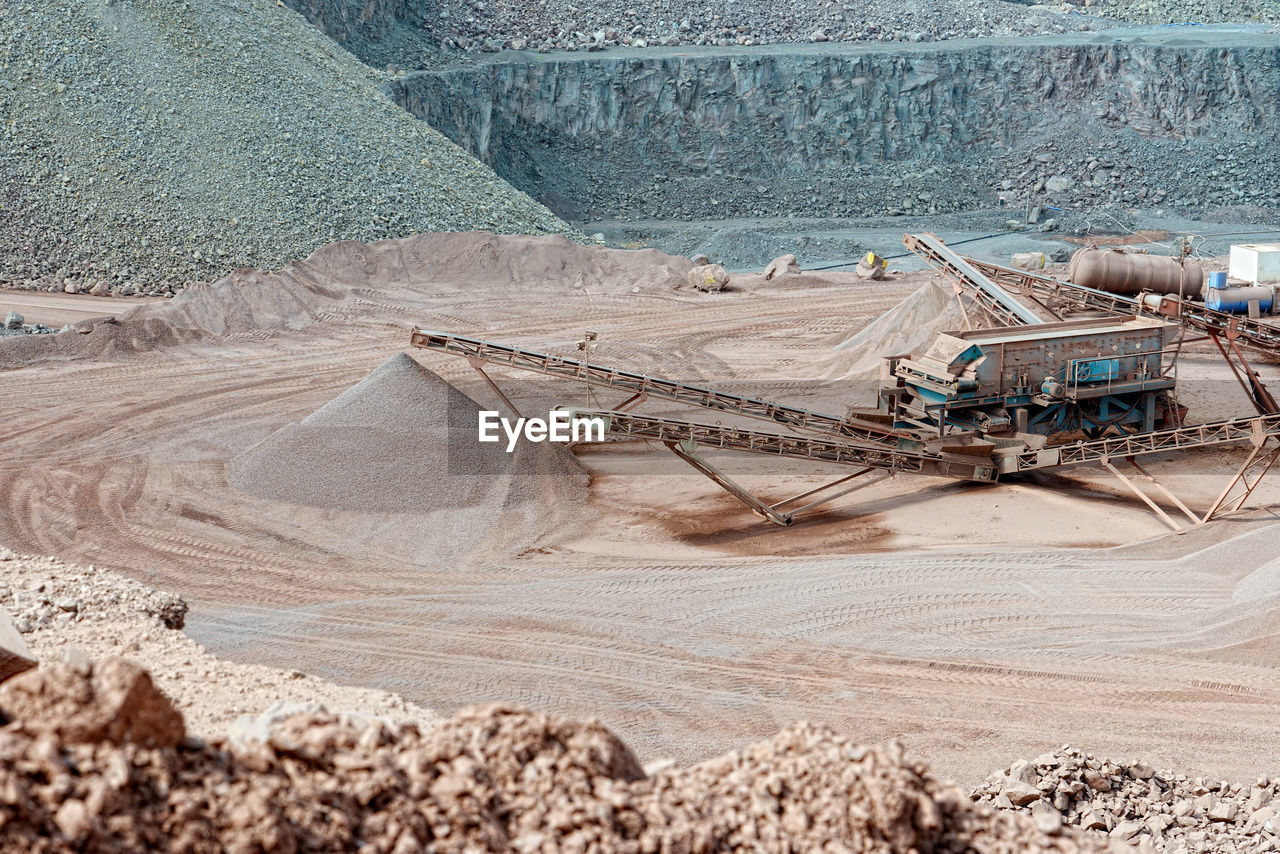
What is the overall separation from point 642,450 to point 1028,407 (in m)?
5.63

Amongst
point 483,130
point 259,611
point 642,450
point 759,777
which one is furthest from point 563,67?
point 759,777

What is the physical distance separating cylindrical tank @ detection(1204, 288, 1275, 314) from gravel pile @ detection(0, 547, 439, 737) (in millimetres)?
14148

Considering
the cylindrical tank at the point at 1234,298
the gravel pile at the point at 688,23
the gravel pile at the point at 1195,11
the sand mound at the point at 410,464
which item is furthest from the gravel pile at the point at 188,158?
the gravel pile at the point at 1195,11

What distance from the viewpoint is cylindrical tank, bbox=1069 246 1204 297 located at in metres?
18.7

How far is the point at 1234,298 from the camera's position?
693 inches

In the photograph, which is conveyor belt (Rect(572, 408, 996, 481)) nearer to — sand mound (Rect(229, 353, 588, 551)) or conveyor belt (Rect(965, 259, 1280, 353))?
sand mound (Rect(229, 353, 588, 551))

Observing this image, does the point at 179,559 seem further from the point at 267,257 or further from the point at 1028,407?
the point at 267,257

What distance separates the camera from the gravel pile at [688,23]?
45.5 m

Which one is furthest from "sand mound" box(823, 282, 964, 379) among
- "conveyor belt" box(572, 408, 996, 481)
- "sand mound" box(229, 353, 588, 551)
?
"sand mound" box(229, 353, 588, 551)

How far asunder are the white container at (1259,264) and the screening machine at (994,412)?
261 centimetres

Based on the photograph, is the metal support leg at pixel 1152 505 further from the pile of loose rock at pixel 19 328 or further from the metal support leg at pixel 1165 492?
the pile of loose rock at pixel 19 328

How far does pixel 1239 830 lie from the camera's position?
8367 mm

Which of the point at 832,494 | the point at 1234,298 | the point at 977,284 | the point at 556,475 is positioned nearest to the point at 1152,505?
the point at 832,494

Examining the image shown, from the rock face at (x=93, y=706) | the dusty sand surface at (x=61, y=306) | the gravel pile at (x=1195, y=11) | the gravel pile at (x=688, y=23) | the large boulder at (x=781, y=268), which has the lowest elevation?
the rock face at (x=93, y=706)
